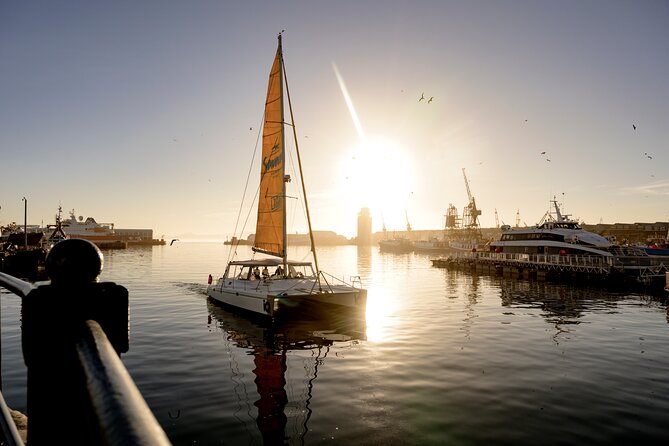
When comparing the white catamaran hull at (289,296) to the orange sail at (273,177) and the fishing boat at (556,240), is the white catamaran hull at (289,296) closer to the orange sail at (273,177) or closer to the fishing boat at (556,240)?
the orange sail at (273,177)

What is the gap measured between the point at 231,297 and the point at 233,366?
1084 cm

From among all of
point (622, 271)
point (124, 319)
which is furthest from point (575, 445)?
point (622, 271)

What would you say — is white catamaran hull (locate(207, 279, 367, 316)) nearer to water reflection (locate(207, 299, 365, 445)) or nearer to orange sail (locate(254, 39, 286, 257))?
water reflection (locate(207, 299, 365, 445))

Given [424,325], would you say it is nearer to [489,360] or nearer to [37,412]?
[489,360]

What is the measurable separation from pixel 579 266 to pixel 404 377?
41821 mm

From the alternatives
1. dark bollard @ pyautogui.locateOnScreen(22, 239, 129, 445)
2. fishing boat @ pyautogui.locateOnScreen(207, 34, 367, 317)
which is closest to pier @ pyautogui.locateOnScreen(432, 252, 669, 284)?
fishing boat @ pyautogui.locateOnScreen(207, 34, 367, 317)

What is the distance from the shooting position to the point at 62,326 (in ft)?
5.79

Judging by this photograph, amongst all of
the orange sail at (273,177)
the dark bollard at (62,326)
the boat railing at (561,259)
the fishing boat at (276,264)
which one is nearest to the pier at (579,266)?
the boat railing at (561,259)

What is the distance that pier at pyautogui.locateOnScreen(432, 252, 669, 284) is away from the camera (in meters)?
43.2

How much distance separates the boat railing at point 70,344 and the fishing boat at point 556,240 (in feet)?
185

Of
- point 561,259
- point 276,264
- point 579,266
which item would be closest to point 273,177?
point 276,264

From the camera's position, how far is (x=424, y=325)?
80.9ft

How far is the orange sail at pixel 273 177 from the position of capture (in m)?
25.9

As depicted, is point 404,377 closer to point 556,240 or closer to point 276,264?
point 276,264
